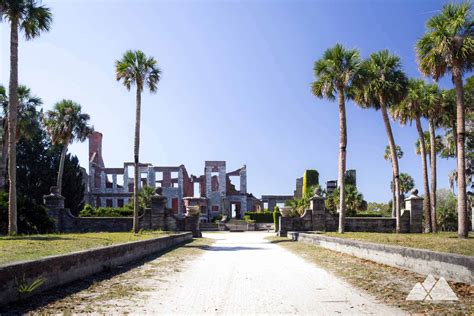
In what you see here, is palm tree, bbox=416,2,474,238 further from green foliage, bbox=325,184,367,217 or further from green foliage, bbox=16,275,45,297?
green foliage, bbox=325,184,367,217

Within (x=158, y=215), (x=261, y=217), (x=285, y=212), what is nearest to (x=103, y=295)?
(x=158, y=215)

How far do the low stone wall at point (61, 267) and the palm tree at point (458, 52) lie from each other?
14.0m

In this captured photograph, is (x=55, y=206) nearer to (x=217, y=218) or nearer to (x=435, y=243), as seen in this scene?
(x=435, y=243)

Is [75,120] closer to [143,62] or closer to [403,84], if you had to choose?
[143,62]

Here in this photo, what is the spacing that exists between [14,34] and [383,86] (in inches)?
738

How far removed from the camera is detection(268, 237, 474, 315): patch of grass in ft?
18.6

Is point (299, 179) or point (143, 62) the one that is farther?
point (299, 179)

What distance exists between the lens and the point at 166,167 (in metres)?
60.2

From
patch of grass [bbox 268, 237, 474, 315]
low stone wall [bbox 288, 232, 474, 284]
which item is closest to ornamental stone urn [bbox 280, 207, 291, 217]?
low stone wall [bbox 288, 232, 474, 284]

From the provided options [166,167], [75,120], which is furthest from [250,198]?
[75,120]

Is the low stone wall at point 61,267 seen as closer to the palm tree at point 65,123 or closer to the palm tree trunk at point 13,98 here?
the palm tree trunk at point 13,98

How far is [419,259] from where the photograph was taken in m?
8.48

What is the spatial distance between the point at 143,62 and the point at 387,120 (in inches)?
573

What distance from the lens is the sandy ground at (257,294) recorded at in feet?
18.9
